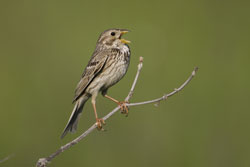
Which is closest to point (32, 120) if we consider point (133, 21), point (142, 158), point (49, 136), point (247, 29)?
point (49, 136)

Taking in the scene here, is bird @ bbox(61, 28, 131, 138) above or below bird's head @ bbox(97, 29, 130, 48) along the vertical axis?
below

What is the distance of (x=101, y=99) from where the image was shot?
898 cm

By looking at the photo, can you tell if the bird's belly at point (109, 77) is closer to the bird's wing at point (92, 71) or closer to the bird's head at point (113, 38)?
the bird's wing at point (92, 71)

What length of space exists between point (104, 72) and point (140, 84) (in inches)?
108

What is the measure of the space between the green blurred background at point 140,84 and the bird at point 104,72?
46.3 inches

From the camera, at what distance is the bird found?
6648 mm

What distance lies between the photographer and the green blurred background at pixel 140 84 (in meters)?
7.86

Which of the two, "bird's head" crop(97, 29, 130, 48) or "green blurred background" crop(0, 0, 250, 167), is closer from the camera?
"bird's head" crop(97, 29, 130, 48)

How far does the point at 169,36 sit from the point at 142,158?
3.99 metres

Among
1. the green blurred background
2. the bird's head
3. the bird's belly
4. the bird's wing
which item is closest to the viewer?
the bird's belly

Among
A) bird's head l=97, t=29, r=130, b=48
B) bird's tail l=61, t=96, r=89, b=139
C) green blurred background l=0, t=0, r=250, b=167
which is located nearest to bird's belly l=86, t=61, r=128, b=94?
bird's tail l=61, t=96, r=89, b=139

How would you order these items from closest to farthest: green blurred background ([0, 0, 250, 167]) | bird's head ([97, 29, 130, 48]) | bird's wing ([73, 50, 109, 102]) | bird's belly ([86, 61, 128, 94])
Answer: bird's belly ([86, 61, 128, 94])
bird's wing ([73, 50, 109, 102])
bird's head ([97, 29, 130, 48])
green blurred background ([0, 0, 250, 167])

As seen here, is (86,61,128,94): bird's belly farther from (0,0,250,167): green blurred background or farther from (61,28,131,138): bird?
(0,0,250,167): green blurred background

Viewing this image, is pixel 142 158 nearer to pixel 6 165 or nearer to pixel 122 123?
pixel 122 123
